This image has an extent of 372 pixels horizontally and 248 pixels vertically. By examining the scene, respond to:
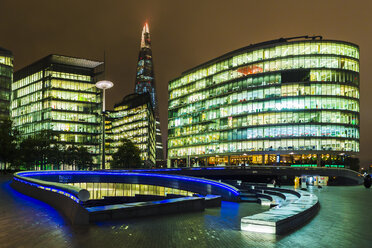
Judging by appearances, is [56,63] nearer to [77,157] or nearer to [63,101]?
[63,101]

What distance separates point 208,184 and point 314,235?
20.9m

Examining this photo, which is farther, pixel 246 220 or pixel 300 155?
pixel 300 155

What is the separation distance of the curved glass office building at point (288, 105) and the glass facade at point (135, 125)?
55.7 metres

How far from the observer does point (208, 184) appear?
31969mm

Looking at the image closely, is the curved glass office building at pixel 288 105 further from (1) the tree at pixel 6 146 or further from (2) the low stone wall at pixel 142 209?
(2) the low stone wall at pixel 142 209

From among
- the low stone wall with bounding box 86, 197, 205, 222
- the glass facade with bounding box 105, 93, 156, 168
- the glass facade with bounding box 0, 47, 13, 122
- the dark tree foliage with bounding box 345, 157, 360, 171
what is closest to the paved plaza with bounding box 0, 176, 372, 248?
the low stone wall with bounding box 86, 197, 205, 222

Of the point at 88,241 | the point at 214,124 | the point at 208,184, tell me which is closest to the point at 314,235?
the point at 88,241

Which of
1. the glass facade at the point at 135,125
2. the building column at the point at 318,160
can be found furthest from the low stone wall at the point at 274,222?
the glass facade at the point at 135,125

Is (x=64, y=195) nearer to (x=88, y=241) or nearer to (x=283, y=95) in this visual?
(x=88, y=241)

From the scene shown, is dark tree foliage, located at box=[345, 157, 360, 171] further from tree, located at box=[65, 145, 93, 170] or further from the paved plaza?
the paved plaza

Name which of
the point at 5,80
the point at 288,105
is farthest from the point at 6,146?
the point at 288,105

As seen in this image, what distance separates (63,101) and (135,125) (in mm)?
51071

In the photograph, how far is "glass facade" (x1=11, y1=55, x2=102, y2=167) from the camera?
121188 mm

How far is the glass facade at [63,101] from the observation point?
12119 centimetres
